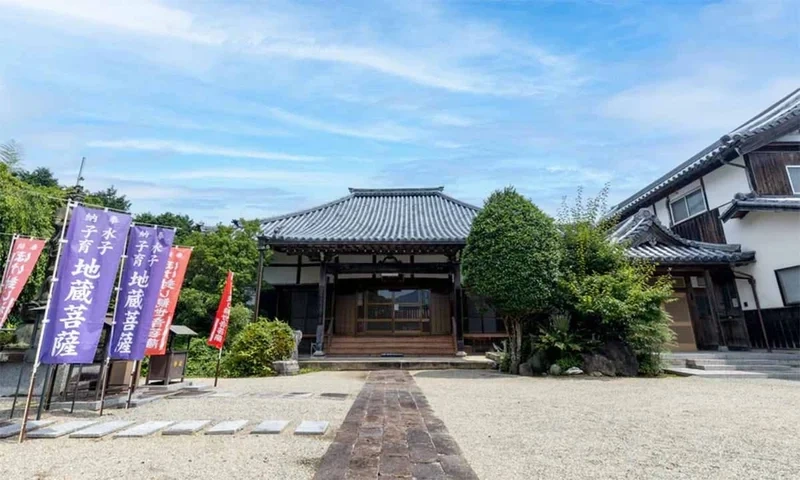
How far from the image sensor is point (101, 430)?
3.69 metres

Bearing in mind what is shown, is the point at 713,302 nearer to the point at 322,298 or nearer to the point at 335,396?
the point at 335,396

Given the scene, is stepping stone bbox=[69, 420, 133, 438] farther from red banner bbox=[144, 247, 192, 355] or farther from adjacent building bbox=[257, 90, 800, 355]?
adjacent building bbox=[257, 90, 800, 355]

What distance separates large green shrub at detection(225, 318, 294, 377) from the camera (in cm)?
927

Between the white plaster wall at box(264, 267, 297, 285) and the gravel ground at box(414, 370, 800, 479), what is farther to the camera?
the white plaster wall at box(264, 267, 297, 285)

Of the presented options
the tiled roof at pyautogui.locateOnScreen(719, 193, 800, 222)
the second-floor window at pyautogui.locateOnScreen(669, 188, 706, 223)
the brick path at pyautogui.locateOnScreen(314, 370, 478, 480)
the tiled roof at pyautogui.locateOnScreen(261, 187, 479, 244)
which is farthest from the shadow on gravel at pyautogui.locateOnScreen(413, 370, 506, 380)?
the second-floor window at pyautogui.locateOnScreen(669, 188, 706, 223)

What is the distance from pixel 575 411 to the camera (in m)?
4.64

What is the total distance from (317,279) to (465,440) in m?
10.9

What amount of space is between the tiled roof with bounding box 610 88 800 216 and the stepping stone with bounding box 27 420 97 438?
50.6 ft

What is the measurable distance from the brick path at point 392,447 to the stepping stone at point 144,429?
190 centimetres

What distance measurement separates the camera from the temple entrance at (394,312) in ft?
43.2

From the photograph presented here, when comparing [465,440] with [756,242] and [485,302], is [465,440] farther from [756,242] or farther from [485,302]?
[756,242]

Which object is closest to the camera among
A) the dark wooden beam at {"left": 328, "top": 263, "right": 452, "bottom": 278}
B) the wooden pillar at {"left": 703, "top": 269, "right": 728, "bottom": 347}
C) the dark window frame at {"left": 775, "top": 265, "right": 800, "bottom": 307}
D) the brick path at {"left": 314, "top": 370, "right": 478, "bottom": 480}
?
the brick path at {"left": 314, "top": 370, "right": 478, "bottom": 480}

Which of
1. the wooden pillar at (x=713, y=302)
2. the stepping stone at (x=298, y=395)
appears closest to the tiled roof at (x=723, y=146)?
the wooden pillar at (x=713, y=302)

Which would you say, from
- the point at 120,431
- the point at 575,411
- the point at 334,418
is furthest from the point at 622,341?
the point at 120,431
